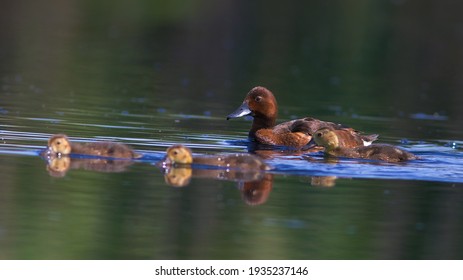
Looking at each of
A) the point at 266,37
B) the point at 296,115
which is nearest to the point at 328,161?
the point at 296,115

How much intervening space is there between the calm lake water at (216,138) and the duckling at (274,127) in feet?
1.31

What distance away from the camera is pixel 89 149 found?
11.3m

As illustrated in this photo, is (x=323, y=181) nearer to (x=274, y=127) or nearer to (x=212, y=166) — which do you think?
(x=212, y=166)

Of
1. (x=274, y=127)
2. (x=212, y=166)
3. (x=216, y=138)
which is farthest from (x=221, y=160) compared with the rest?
(x=274, y=127)

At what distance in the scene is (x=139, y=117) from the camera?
15.1 metres

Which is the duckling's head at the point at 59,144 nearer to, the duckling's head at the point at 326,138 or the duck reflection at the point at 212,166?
the duck reflection at the point at 212,166

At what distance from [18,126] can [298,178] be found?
3848mm

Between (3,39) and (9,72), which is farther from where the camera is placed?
(3,39)

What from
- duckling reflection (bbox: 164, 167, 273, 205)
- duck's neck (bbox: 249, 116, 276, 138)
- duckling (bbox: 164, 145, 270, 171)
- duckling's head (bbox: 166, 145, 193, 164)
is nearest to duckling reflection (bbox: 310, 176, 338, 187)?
duckling reflection (bbox: 164, 167, 273, 205)

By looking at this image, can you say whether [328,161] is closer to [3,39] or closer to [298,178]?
[298,178]

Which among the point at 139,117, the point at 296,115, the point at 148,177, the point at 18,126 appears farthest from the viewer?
the point at 296,115

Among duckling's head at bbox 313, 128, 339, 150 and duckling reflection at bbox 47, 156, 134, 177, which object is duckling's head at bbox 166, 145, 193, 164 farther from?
duckling's head at bbox 313, 128, 339, 150

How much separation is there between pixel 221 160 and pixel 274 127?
3.10m

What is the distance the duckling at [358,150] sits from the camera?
38.9 ft
